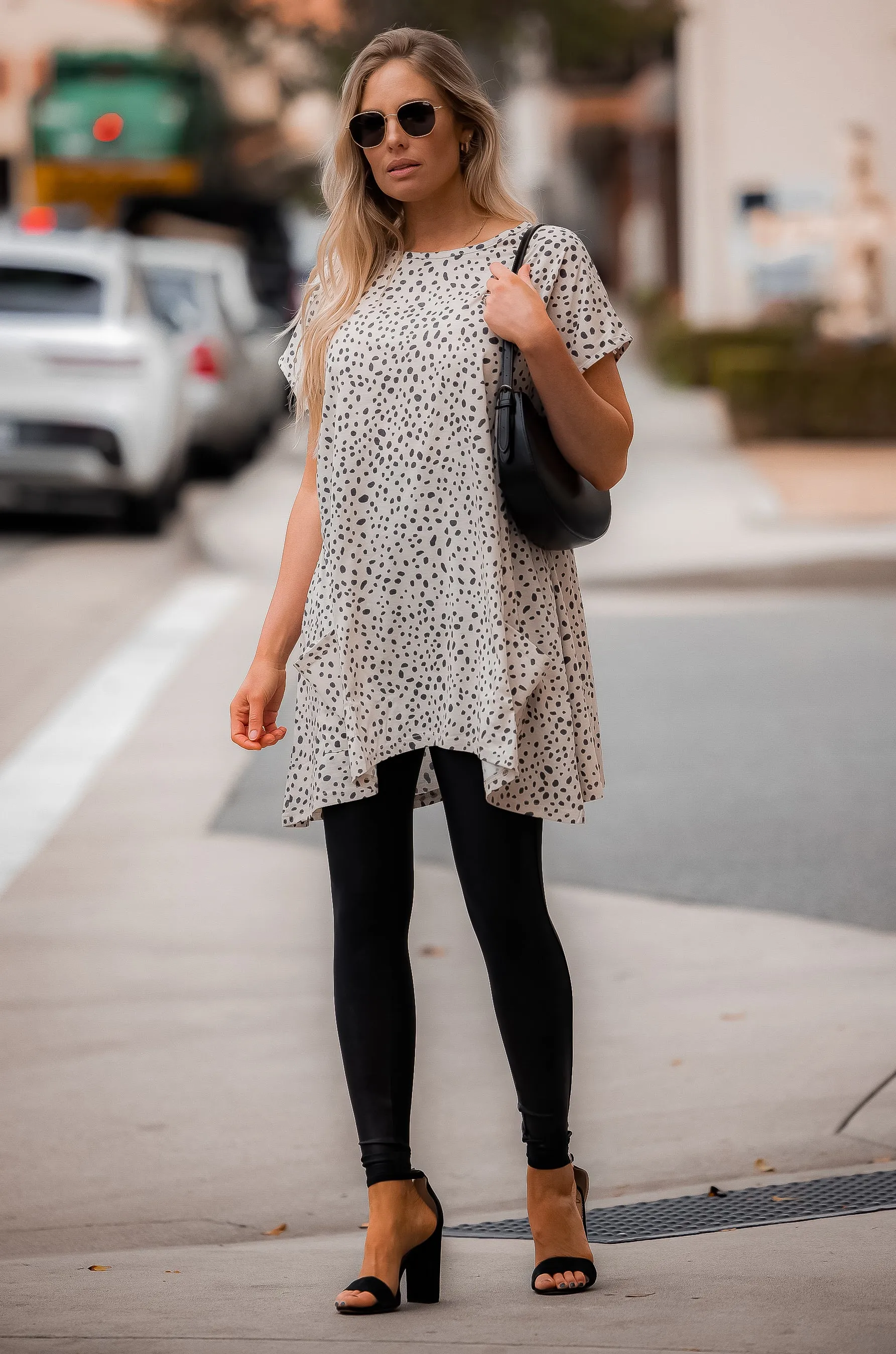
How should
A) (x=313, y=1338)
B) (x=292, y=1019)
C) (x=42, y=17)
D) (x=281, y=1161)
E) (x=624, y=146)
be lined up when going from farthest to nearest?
(x=42, y=17)
(x=624, y=146)
(x=292, y=1019)
(x=281, y=1161)
(x=313, y=1338)

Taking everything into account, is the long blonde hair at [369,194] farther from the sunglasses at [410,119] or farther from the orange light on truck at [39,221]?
the orange light on truck at [39,221]

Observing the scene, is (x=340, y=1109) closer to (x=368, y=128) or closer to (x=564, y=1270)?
(x=564, y=1270)

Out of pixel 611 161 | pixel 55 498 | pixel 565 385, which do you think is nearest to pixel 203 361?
pixel 55 498

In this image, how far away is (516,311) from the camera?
2.89m

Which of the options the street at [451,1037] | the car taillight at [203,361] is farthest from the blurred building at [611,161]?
the street at [451,1037]

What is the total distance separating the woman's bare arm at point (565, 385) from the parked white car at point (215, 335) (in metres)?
13.6

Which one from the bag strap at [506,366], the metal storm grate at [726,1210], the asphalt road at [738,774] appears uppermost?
the bag strap at [506,366]

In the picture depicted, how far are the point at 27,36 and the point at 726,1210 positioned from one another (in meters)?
67.9

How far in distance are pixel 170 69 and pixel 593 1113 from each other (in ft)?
94.8

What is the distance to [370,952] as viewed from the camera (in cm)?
308

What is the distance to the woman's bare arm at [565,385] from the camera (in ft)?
9.46

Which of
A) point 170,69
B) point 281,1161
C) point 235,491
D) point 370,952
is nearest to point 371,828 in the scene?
point 370,952

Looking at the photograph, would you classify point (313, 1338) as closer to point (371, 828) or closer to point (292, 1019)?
point (371, 828)

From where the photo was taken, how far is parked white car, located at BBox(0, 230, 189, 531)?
44.8 ft
